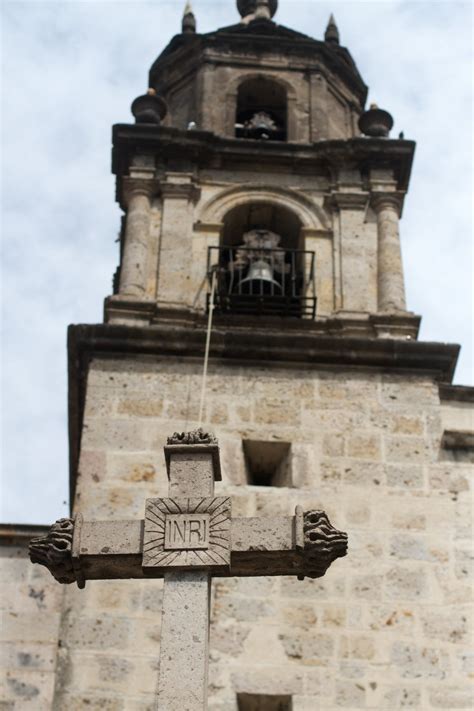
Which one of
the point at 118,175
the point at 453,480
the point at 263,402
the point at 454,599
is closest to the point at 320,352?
the point at 263,402

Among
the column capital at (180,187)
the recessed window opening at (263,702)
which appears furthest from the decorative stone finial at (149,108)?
the recessed window opening at (263,702)

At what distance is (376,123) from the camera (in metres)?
15.9

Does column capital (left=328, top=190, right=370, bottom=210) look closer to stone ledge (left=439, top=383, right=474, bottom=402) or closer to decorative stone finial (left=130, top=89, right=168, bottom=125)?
decorative stone finial (left=130, top=89, right=168, bottom=125)

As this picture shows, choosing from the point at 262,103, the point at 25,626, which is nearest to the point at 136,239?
the point at 262,103

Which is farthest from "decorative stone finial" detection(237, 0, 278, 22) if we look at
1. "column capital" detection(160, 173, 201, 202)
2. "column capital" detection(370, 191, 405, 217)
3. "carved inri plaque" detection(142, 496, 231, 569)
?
"carved inri plaque" detection(142, 496, 231, 569)

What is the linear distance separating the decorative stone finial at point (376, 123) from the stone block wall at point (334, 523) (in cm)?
413

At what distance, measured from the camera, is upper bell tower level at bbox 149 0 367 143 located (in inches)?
660

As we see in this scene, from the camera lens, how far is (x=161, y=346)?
12.7 meters

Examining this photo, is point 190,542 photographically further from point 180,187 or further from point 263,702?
point 180,187

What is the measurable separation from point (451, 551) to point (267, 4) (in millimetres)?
10286

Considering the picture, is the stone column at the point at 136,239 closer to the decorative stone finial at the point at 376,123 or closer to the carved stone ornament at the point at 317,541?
the decorative stone finial at the point at 376,123

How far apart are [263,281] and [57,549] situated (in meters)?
7.42

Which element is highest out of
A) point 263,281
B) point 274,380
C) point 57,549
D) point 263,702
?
point 263,281

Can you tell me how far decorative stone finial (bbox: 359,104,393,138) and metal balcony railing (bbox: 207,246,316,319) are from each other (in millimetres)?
Result: 1963
